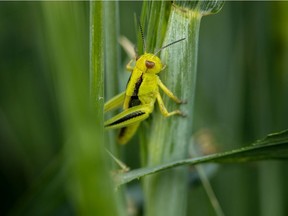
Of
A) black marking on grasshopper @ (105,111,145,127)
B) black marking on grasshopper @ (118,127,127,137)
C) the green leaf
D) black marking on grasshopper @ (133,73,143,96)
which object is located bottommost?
the green leaf

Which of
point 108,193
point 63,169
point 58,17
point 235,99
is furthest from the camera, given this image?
point 235,99

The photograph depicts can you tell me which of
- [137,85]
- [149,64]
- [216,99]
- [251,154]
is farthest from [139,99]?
[216,99]

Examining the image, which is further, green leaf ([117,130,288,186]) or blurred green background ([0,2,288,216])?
blurred green background ([0,2,288,216])

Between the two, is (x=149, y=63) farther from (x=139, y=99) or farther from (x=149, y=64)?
(x=139, y=99)

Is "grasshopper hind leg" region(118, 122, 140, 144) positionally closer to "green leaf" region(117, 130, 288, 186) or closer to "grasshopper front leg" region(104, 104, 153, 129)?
"grasshopper front leg" region(104, 104, 153, 129)

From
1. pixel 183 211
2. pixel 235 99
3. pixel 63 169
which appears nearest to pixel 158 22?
pixel 183 211

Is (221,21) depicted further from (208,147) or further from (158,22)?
(158,22)

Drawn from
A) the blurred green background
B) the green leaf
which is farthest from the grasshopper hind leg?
the blurred green background

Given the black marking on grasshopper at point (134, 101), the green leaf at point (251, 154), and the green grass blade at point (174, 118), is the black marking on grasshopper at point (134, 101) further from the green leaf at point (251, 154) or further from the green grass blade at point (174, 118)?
the green leaf at point (251, 154)
